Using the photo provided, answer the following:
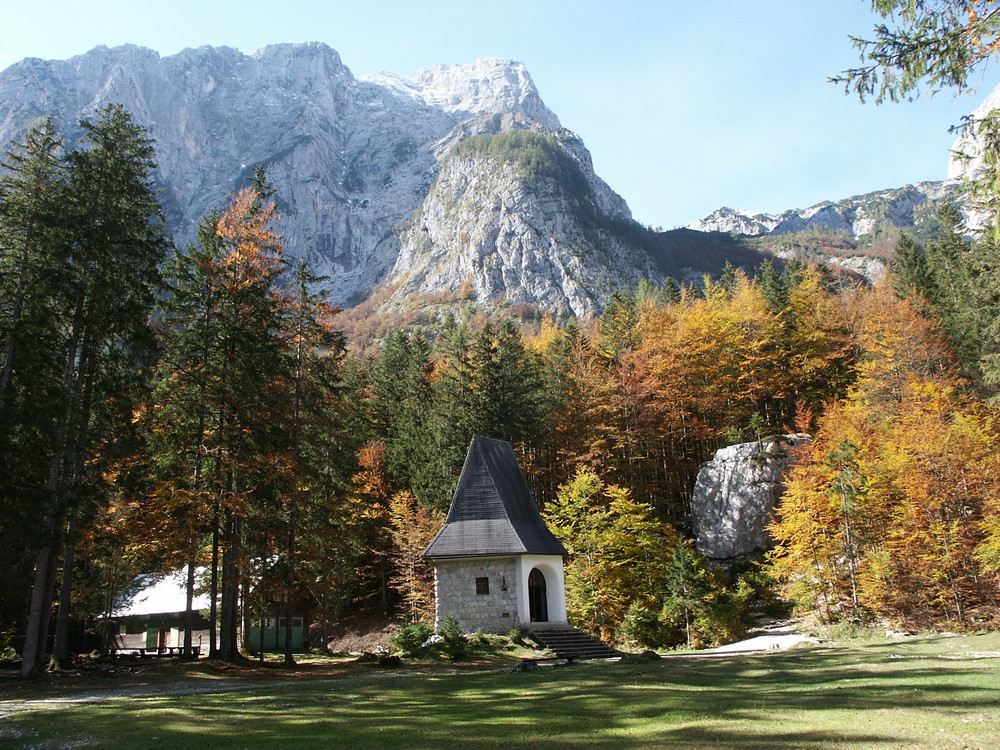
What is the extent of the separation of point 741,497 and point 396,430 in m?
19.8

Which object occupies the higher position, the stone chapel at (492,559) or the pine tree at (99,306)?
the pine tree at (99,306)

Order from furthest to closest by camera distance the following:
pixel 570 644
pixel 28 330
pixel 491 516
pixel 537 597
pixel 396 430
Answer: pixel 396 430
pixel 537 597
pixel 491 516
pixel 570 644
pixel 28 330

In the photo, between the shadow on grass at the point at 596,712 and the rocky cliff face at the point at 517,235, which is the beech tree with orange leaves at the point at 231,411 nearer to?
the shadow on grass at the point at 596,712

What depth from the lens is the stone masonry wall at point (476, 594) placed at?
832 inches

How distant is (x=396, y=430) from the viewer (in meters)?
38.5

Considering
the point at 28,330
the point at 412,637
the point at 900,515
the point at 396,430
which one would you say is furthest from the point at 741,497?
the point at 28,330

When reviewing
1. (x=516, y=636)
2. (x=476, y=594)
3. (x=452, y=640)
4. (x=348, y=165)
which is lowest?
(x=516, y=636)

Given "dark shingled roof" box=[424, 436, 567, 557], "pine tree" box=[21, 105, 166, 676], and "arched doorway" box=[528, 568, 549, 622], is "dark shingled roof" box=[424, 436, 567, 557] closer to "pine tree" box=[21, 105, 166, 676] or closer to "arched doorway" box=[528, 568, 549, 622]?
"arched doorway" box=[528, 568, 549, 622]

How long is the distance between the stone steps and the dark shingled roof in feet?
8.40

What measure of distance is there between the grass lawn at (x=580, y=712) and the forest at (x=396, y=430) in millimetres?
6099

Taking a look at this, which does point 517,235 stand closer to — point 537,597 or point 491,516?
point 537,597

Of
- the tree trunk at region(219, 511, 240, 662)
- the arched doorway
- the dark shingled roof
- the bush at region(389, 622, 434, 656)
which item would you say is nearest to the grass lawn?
the tree trunk at region(219, 511, 240, 662)

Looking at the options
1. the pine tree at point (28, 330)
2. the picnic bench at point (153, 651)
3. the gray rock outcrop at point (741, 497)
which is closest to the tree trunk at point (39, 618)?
the pine tree at point (28, 330)

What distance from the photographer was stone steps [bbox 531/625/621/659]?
1945 centimetres
